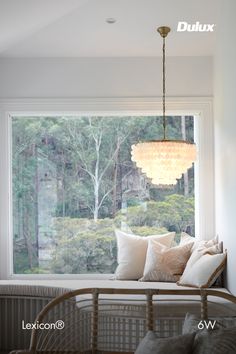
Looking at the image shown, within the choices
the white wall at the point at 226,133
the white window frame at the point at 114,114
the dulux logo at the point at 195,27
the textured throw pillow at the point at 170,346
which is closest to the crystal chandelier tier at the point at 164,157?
the white wall at the point at 226,133

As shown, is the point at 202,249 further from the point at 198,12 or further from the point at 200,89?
the point at 198,12

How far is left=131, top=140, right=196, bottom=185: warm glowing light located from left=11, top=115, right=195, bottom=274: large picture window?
0.81 m

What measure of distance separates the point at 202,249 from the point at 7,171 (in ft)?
6.65

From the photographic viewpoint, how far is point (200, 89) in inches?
187

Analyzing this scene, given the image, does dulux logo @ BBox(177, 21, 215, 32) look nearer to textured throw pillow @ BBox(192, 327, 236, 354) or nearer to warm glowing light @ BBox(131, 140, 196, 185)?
warm glowing light @ BBox(131, 140, 196, 185)

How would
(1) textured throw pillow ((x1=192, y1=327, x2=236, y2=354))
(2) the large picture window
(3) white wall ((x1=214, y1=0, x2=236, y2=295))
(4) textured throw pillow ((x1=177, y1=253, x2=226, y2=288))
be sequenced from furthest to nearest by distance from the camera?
(2) the large picture window
(4) textured throw pillow ((x1=177, y1=253, x2=226, y2=288))
(3) white wall ((x1=214, y1=0, x2=236, y2=295))
(1) textured throw pillow ((x1=192, y1=327, x2=236, y2=354))

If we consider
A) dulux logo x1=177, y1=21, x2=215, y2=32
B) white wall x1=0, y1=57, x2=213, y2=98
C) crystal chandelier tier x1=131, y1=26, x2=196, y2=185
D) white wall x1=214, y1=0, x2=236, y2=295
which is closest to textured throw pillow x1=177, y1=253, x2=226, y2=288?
white wall x1=214, y1=0, x2=236, y2=295

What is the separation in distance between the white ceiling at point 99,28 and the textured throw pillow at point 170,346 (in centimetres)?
256

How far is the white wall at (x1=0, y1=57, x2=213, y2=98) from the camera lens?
4.75m

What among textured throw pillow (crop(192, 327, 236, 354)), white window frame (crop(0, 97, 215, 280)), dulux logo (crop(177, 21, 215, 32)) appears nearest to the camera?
textured throw pillow (crop(192, 327, 236, 354))

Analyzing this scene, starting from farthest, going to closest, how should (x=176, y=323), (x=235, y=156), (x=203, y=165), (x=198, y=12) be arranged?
1. (x=203, y=165)
2. (x=198, y=12)
3. (x=235, y=156)
4. (x=176, y=323)

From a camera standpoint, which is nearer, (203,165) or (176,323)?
(176,323)

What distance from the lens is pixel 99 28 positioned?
4.41 meters

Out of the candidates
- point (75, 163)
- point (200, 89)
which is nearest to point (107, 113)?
point (75, 163)
